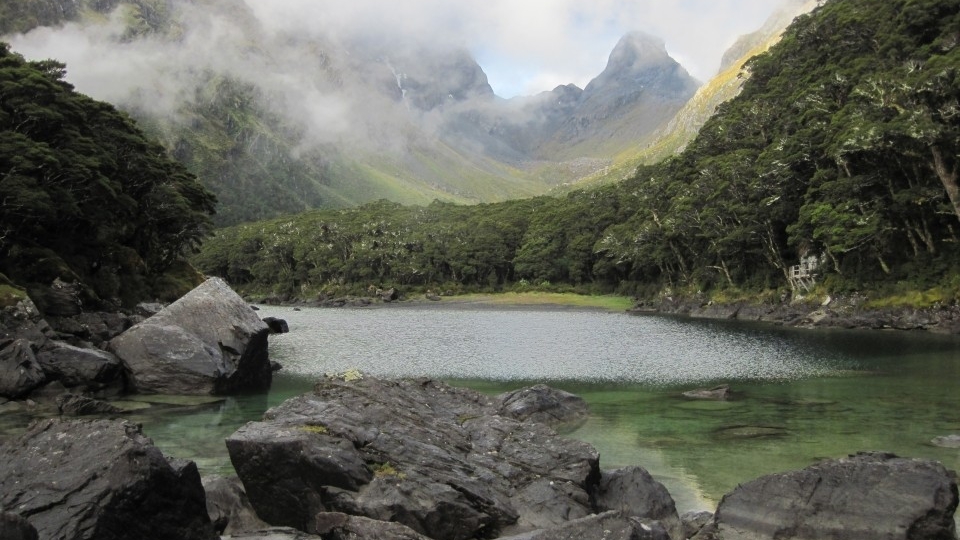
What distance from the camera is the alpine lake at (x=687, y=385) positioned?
20828 mm

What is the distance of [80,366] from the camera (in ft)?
101

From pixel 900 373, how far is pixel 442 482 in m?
31.6

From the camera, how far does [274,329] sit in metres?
70.1

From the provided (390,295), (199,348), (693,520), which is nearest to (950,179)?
(693,520)

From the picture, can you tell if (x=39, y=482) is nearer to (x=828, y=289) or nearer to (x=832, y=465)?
(x=832, y=465)

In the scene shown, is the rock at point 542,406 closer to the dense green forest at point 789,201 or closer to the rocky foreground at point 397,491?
the rocky foreground at point 397,491

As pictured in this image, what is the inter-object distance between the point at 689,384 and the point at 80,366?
30068 mm

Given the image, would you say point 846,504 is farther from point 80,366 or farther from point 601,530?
point 80,366

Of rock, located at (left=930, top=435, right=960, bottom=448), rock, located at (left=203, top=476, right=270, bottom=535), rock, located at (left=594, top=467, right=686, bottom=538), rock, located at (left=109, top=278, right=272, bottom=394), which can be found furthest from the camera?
rock, located at (left=109, top=278, right=272, bottom=394)

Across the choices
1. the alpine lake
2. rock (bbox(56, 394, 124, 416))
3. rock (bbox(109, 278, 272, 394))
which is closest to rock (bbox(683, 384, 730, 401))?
the alpine lake

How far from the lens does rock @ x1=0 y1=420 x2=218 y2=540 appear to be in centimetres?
1105

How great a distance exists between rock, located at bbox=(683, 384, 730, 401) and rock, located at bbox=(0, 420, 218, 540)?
2389 cm

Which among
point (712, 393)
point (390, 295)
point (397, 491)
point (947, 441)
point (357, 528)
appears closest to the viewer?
point (357, 528)

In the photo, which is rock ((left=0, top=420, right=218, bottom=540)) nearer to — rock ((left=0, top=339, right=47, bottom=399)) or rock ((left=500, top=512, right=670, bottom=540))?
rock ((left=500, top=512, right=670, bottom=540))
